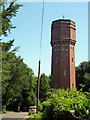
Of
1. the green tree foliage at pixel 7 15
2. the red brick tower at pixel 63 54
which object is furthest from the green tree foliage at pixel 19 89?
the green tree foliage at pixel 7 15

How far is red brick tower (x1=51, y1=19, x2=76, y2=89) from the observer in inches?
1480

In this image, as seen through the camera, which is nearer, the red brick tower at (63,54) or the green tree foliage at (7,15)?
the green tree foliage at (7,15)

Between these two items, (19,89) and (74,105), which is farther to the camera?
(19,89)

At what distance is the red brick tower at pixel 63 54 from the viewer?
3759cm

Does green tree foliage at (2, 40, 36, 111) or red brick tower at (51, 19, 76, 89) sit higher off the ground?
red brick tower at (51, 19, 76, 89)

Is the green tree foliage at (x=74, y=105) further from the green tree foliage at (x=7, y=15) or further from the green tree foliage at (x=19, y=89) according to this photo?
the green tree foliage at (x=19, y=89)

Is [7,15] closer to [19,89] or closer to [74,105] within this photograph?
[74,105]

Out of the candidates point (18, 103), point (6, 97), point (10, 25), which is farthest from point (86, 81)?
point (10, 25)

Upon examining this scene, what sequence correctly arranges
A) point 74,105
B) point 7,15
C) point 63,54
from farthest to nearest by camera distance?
point 63,54, point 7,15, point 74,105

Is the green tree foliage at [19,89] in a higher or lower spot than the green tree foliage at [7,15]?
lower

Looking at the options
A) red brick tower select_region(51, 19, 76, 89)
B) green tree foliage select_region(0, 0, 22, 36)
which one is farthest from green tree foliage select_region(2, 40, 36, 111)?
green tree foliage select_region(0, 0, 22, 36)

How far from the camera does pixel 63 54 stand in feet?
127

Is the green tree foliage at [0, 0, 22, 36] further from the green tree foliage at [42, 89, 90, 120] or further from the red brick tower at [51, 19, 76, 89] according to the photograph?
the red brick tower at [51, 19, 76, 89]

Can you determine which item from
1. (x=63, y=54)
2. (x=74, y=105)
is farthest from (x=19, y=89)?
(x=74, y=105)
